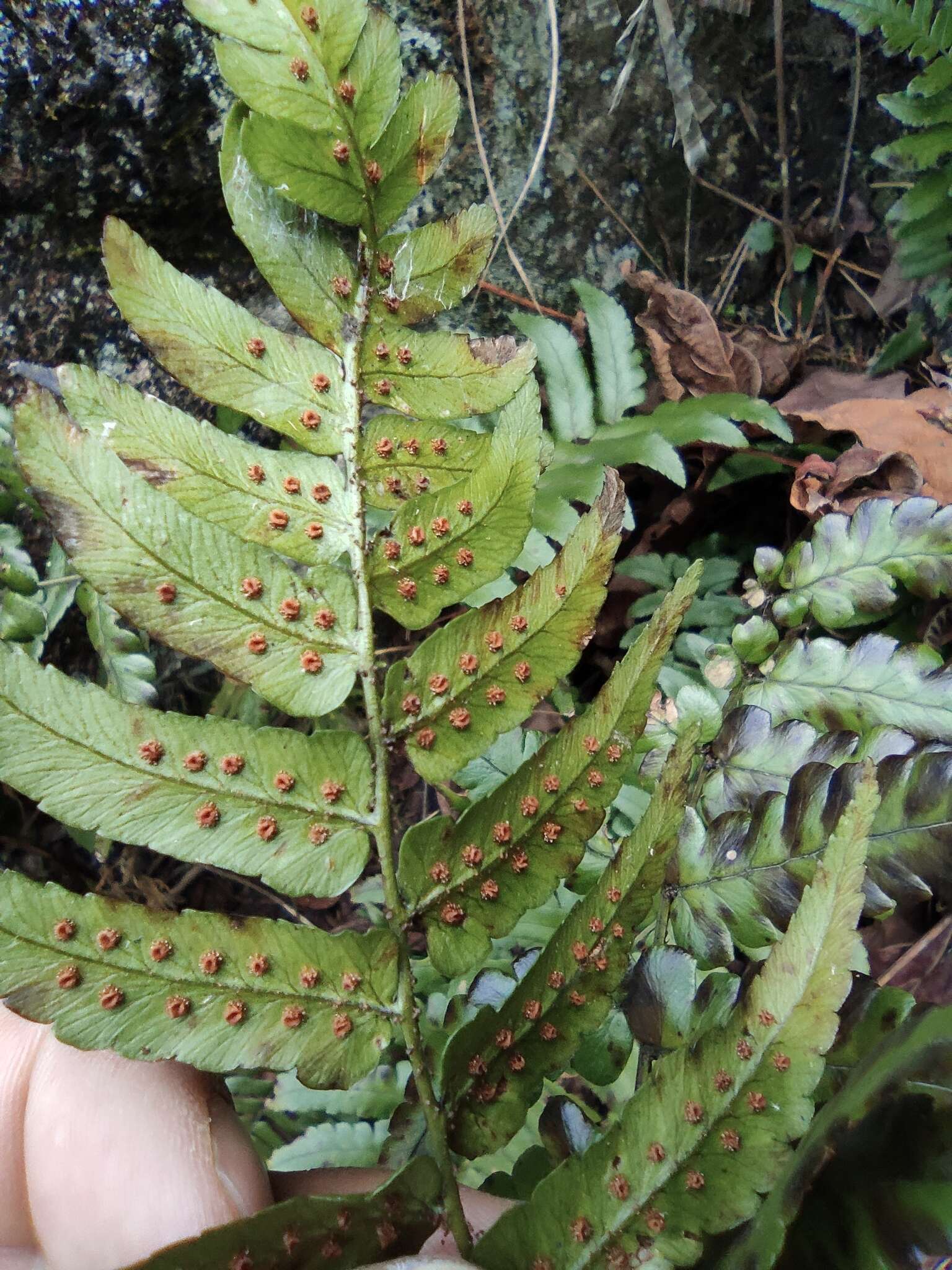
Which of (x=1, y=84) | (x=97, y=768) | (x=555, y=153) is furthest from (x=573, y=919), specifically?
(x=555, y=153)

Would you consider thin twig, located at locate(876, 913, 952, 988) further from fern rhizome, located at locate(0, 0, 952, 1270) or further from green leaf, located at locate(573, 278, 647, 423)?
green leaf, located at locate(573, 278, 647, 423)

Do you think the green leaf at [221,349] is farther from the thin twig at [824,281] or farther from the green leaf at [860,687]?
the thin twig at [824,281]

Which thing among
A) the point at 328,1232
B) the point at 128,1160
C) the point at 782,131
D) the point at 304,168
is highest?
the point at 782,131

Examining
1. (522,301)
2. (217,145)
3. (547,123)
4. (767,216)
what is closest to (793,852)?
(522,301)

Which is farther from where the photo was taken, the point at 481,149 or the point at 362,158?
the point at 481,149

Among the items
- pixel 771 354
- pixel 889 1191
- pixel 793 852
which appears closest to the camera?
pixel 889 1191

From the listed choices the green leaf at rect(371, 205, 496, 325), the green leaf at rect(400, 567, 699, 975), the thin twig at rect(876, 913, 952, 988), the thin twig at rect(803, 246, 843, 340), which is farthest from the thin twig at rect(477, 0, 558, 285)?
the thin twig at rect(876, 913, 952, 988)

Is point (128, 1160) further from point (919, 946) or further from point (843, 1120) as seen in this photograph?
point (919, 946)
